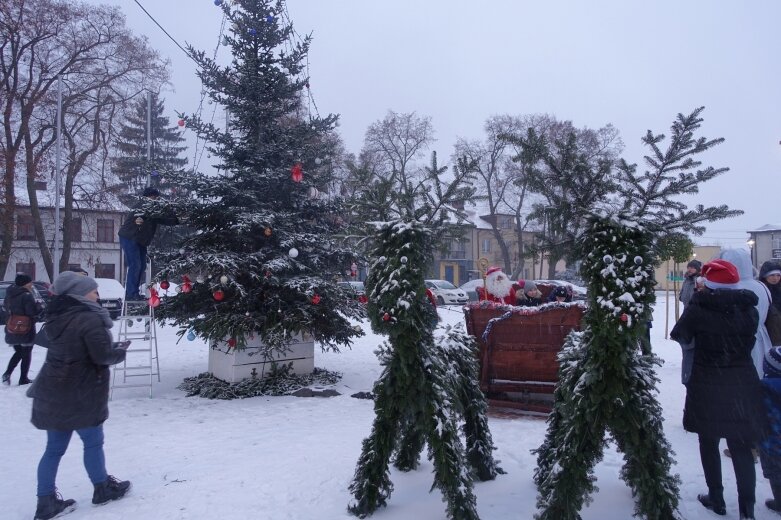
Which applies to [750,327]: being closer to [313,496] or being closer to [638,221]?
[638,221]

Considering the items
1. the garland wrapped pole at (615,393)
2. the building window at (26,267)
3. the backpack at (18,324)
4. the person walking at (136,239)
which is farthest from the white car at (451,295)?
the building window at (26,267)

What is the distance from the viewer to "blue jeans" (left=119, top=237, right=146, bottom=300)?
8016mm

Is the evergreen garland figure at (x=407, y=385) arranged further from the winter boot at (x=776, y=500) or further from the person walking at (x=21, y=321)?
the person walking at (x=21, y=321)

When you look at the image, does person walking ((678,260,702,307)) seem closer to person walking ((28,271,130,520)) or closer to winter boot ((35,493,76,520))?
person walking ((28,271,130,520))

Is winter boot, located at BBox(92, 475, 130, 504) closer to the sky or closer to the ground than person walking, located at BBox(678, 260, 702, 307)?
closer to the ground

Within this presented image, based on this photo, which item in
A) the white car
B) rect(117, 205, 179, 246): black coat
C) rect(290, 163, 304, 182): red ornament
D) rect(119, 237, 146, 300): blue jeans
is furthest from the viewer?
the white car

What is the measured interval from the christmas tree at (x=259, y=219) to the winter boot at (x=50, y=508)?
11.4 feet

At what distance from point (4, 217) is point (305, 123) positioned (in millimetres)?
17778

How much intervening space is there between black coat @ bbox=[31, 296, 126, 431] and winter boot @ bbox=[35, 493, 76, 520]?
0.53 metres

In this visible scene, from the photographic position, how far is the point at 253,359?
850cm

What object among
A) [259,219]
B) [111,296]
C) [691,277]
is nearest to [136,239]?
[259,219]

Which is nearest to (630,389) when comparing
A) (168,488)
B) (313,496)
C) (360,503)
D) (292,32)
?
(360,503)

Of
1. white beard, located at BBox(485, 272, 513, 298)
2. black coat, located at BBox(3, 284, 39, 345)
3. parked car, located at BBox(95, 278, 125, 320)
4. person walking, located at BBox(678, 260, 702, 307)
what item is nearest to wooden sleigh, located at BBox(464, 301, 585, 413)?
white beard, located at BBox(485, 272, 513, 298)

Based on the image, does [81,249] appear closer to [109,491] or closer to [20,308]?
[20,308]
